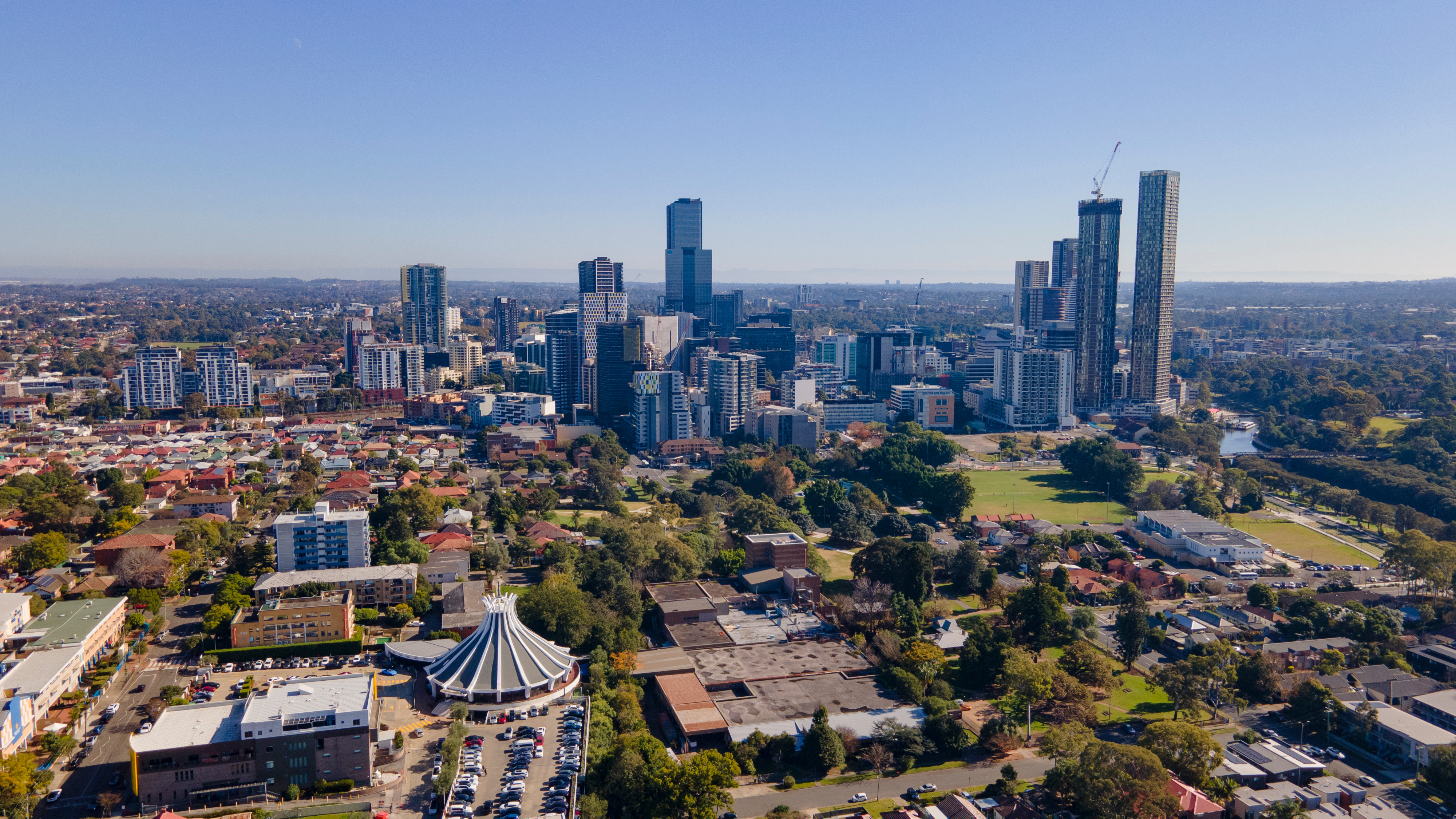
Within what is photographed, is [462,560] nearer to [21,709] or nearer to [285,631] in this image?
[285,631]

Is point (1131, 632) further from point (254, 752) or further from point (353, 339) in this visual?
point (353, 339)

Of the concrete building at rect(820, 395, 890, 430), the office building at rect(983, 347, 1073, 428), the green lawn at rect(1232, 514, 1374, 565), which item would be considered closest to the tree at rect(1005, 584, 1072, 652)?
the green lawn at rect(1232, 514, 1374, 565)

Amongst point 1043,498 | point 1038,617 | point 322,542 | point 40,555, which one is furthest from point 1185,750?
point 40,555

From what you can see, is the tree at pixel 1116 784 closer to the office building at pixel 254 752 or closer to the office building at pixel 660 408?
the office building at pixel 254 752

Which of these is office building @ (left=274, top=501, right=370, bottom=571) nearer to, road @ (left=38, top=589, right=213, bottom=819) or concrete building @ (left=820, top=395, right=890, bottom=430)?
road @ (left=38, top=589, right=213, bottom=819)

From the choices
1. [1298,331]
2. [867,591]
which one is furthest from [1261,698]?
[1298,331]

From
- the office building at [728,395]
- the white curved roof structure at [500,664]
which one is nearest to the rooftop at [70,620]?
the white curved roof structure at [500,664]
